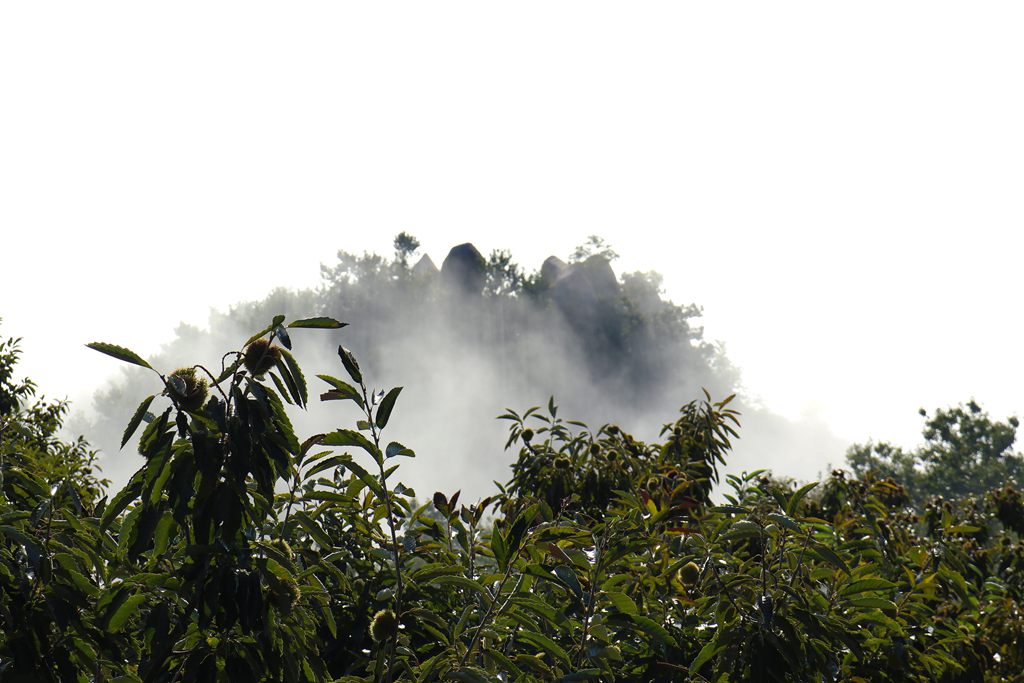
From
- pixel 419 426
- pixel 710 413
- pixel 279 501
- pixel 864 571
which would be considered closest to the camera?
pixel 279 501

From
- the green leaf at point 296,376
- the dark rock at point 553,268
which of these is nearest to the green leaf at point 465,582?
the green leaf at point 296,376

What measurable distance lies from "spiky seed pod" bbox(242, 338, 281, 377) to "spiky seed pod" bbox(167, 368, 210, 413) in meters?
0.12

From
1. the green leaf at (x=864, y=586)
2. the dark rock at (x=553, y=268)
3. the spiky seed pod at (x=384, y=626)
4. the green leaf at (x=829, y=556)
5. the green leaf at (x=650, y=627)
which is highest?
the dark rock at (x=553, y=268)

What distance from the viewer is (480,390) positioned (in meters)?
53.8

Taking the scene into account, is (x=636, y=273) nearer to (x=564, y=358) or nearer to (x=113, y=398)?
(x=564, y=358)

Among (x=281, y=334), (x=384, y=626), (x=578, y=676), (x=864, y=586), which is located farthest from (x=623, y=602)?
(x=281, y=334)

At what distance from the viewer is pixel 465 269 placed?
56062mm

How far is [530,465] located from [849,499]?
2.21 meters

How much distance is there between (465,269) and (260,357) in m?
54.3

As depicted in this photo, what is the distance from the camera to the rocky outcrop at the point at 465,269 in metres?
55.8

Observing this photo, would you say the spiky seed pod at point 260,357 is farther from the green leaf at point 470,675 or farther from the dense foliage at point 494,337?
the dense foliage at point 494,337

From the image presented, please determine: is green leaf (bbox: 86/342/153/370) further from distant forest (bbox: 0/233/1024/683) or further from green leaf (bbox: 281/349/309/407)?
green leaf (bbox: 281/349/309/407)

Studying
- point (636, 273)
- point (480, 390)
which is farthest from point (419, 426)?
point (636, 273)

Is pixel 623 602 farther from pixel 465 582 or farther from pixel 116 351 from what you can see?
pixel 116 351
